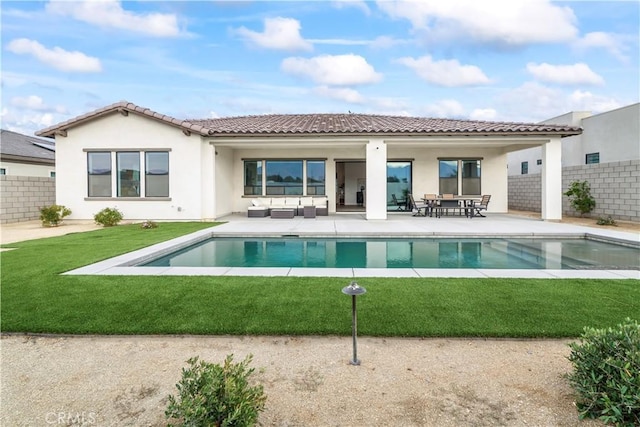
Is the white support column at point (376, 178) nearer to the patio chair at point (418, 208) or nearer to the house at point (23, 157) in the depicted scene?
the patio chair at point (418, 208)

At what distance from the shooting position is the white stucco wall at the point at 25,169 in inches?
699

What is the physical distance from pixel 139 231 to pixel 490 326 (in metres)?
10.6

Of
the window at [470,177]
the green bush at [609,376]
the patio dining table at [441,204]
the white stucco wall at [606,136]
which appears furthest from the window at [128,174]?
the white stucco wall at [606,136]

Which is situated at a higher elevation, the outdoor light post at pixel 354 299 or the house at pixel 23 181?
the house at pixel 23 181

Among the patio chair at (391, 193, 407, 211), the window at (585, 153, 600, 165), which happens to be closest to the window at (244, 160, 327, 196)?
the patio chair at (391, 193, 407, 211)

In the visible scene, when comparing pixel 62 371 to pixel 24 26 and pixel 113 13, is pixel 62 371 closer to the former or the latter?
pixel 113 13

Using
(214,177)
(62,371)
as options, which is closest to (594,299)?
(62,371)

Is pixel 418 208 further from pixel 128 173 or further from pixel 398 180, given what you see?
pixel 128 173

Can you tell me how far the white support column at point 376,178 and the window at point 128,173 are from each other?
911 centimetres

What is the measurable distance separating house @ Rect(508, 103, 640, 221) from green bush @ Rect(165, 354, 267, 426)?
49.5 feet

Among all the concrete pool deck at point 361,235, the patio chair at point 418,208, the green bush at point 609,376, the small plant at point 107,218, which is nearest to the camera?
the green bush at point 609,376

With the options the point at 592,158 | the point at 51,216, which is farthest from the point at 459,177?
the point at 51,216

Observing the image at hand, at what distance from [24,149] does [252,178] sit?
13.6 m

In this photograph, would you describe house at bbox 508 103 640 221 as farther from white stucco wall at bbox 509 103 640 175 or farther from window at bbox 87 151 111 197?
window at bbox 87 151 111 197
